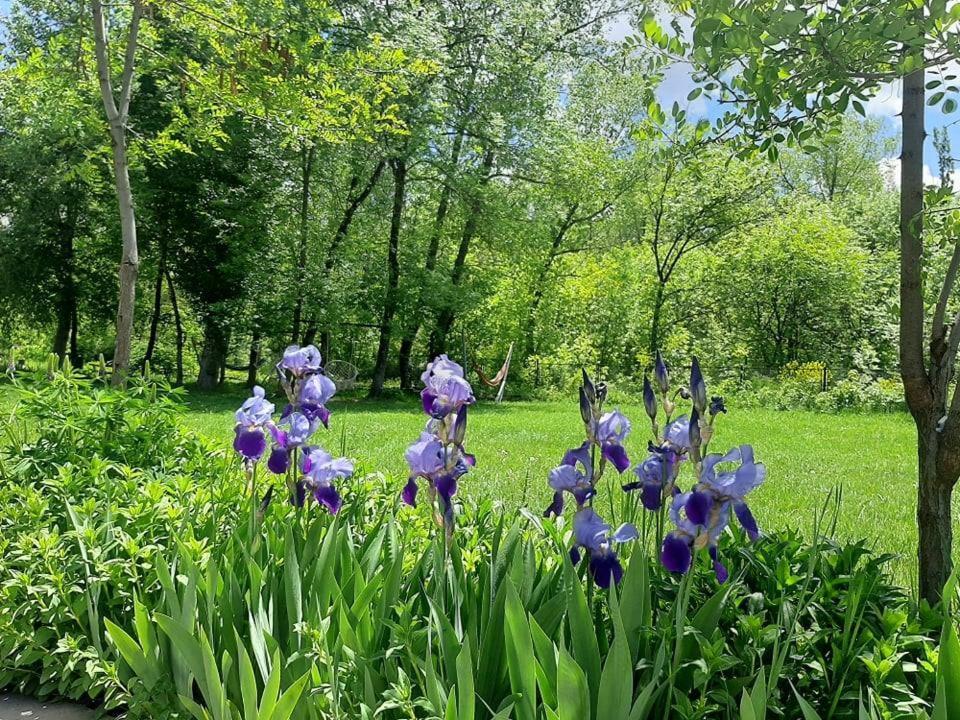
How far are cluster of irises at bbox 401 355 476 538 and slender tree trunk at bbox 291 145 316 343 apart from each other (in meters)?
12.8

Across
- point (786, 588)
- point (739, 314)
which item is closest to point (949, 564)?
point (786, 588)

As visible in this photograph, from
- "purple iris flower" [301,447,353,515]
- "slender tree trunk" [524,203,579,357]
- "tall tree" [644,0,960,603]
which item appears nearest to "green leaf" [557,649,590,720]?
"purple iris flower" [301,447,353,515]

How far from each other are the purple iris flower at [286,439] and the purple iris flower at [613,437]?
32.7 inches

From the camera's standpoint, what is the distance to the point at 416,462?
5.55 feet

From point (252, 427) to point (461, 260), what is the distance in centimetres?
1470

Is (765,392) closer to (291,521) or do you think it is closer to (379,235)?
(379,235)

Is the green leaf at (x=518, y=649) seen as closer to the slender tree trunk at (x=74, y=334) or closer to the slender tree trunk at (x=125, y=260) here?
the slender tree trunk at (x=125, y=260)

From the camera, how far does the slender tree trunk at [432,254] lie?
49.3ft

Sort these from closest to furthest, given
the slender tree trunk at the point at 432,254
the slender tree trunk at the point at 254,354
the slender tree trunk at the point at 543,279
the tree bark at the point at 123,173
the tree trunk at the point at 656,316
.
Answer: the tree bark at the point at 123,173 < the slender tree trunk at the point at 432,254 < the slender tree trunk at the point at 254,354 < the slender tree trunk at the point at 543,279 < the tree trunk at the point at 656,316

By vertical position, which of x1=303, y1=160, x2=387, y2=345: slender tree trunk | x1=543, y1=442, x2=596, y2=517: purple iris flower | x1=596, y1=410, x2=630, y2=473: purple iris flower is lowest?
x1=543, y1=442, x2=596, y2=517: purple iris flower

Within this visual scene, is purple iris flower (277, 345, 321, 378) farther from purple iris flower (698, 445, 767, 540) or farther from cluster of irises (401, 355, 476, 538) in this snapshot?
purple iris flower (698, 445, 767, 540)

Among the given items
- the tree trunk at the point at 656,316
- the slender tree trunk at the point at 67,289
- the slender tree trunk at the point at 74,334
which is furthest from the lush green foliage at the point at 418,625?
the tree trunk at the point at 656,316

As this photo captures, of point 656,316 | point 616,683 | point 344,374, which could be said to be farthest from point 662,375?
point 656,316

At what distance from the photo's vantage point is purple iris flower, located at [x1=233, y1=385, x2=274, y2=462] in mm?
2041
